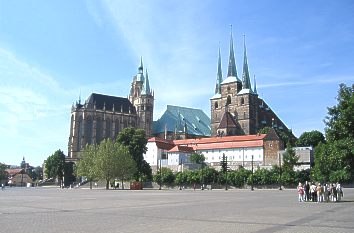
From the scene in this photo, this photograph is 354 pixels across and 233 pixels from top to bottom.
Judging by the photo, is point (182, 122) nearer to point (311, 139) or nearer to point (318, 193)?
point (311, 139)

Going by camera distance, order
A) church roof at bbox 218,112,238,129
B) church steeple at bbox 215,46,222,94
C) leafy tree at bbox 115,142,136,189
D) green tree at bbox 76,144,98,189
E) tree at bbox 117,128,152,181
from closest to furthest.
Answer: leafy tree at bbox 115,142,136,189 → green tree at bbox 76,144,98,189 → tree at bbox 117,128,152,181 → church roof at bbox 218,112,238,129 → church steeple at bbox 215,46,222,94

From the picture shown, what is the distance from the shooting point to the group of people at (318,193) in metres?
32.6

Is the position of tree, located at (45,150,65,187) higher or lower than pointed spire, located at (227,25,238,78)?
lower

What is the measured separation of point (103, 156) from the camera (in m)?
81.1

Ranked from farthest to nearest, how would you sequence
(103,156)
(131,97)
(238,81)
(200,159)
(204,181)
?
(131,97), (238,81), (200,159), (204,181), (103,156)

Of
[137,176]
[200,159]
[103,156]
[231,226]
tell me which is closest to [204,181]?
[137,176]

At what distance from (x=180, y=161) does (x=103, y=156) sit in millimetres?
48359

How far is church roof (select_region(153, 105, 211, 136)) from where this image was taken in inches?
7077

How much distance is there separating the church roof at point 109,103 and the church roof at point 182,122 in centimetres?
1466

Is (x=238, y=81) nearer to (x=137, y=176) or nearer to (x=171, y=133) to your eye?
(x=171, y=133)

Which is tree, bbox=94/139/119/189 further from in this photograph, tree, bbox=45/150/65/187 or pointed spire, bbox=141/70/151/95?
pointed spire, bbox=141/70/151/95

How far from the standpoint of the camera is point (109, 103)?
561ft

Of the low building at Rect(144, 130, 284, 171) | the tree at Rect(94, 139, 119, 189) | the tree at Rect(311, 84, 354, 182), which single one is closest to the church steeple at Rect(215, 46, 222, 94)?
the low building at Rect(144, 130, 284, 171)

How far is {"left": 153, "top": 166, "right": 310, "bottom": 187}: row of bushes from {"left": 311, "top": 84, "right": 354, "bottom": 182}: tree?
5218 centimetres
